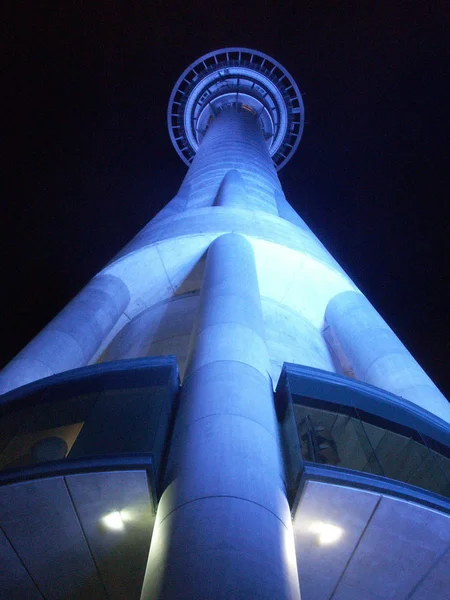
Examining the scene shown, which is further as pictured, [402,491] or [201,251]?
[201,251]

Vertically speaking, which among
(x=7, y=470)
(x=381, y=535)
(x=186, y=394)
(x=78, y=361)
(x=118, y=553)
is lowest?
(x=118, y=553)

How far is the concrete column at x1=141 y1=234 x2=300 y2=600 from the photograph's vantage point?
5.13 m

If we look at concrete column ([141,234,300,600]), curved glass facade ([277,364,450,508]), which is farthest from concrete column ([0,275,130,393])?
curved glass facade ([277,364,450,508])

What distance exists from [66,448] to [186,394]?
6.75 feet

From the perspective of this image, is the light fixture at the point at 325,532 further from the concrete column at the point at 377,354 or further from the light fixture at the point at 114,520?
the concrete column at the point at 377,354

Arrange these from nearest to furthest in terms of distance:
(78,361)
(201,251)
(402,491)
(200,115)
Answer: (402,491)
(78,361)
(201,251)
(200,115)

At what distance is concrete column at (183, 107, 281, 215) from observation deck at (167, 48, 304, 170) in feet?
16.6

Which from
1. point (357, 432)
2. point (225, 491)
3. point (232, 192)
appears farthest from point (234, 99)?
point (225, 491)

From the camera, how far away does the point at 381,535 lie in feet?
24.5

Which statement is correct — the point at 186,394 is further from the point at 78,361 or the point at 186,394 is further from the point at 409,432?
the point at 78,361

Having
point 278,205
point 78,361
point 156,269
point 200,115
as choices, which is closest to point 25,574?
point 78,361

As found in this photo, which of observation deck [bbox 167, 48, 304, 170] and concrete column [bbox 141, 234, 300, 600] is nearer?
concrete column [bbox 141, 234, 300, 600]

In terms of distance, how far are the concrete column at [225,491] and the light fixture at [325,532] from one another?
109 cm

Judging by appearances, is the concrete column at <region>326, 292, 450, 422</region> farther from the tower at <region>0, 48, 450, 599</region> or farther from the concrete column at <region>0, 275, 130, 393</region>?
the concrete column at <region>0, 275, 130, 393</region>
